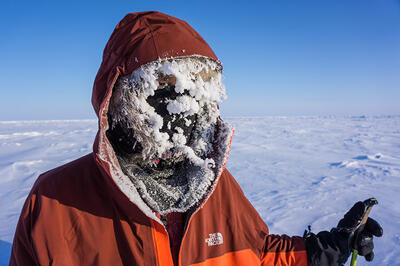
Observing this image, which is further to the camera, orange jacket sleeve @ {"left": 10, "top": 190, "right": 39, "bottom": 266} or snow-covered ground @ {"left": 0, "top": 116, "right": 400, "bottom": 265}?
snow-covered ground @ {"left": 0, "top": 116, "right": 400, "bottom": 265}

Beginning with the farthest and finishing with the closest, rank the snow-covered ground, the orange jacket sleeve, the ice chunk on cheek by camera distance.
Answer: the snow-covered ground < the ice chunk on cheek < the orange jacket sleeve

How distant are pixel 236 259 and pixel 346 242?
2.08 feet

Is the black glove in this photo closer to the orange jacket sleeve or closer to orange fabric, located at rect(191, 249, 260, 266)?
orange fabric, located at rect(191, 249, 260, 266)

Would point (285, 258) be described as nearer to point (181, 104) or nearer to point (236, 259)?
point (236, 259)

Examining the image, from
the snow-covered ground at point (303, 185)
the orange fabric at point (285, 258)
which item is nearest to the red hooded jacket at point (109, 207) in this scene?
the orange fabric at point (285, 258)

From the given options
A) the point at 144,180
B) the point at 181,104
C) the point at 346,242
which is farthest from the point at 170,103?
the point at 346,242

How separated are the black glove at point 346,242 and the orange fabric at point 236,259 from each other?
355 millimetres

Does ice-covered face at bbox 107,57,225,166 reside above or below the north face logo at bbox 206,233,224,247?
above

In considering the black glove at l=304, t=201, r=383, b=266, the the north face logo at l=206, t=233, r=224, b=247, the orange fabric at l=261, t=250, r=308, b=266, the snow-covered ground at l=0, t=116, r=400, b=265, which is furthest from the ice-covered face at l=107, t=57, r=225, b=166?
the snow-covered ground at l=0, t=116, r=400, b=265

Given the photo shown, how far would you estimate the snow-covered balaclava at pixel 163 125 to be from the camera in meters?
0.88

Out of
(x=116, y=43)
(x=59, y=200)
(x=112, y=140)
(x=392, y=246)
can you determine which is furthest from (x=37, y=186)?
(x=392, y=246)

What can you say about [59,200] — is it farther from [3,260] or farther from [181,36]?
[3,260]

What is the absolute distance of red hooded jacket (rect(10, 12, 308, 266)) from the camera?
824mm

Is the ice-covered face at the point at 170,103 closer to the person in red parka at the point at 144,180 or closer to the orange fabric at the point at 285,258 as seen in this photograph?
the person in red parka at the point at 144,180
